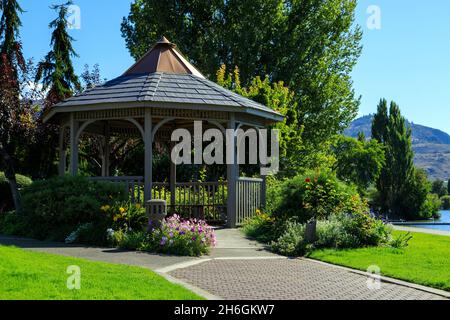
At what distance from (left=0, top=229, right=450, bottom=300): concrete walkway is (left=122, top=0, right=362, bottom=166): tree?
1858 cm

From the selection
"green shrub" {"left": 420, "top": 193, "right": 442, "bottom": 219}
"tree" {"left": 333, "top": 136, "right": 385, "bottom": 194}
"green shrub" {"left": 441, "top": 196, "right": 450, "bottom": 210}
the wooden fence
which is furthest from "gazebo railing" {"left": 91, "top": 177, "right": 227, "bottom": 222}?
"green shrub" {"left": 441, "top": 196, "right": 450, "bottom": 210}

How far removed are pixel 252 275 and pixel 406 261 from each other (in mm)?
3254

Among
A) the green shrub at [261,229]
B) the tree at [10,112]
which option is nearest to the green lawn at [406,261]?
the green shrub at [261,229]

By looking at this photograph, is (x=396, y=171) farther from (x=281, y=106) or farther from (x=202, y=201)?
(x=202, y=201)

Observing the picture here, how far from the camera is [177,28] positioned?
1222 inches

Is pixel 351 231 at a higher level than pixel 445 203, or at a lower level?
higher

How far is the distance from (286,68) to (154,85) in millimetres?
16891

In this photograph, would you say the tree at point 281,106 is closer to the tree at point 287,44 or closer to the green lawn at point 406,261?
the tree at point 287,44

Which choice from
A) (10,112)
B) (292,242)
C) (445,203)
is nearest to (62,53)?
(10,112)

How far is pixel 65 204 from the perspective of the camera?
12.5 metres

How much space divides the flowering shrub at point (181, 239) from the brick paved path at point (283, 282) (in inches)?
35.5

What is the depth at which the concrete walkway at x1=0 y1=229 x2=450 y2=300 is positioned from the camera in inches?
282

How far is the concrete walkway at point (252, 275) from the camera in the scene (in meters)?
7.15
